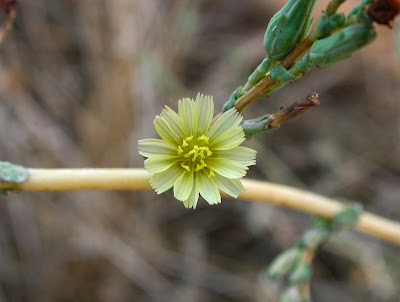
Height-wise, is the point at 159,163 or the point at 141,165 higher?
the point at 141,165

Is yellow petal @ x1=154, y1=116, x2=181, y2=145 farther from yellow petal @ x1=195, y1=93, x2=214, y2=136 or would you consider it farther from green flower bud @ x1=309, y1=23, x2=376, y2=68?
green flower bud @ x1=309, y1=23, x2=376, y2=68

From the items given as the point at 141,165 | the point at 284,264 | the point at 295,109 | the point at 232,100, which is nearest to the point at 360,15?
the point at 295,109

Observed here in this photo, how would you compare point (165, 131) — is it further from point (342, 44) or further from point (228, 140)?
point (342, 44)

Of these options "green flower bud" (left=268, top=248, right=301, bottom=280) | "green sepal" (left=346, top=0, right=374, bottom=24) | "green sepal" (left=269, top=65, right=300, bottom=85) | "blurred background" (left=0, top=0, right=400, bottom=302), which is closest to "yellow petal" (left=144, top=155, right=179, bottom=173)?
"green sepal" (left=269, top=65, right=300, bottom=85)

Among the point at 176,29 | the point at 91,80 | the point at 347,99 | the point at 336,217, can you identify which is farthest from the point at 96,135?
the point at 347,99

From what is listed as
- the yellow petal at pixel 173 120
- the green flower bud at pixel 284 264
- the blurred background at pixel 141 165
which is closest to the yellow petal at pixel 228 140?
the yellow petal at pixel 173 120

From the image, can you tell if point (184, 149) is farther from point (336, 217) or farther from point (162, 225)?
point (162, 225)
